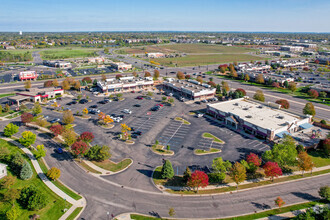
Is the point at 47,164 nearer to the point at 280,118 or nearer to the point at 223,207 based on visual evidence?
the point at 223,207

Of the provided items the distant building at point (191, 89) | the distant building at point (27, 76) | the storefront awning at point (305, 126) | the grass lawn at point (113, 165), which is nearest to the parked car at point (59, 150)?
the grass lawn at point (113, 165)

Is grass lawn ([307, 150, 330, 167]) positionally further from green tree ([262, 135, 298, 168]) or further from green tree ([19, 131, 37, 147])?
green tree ([19, 131, 37, 147])

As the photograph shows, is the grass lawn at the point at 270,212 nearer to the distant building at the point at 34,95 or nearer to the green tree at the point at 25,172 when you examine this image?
the green tree at the point at 25,172

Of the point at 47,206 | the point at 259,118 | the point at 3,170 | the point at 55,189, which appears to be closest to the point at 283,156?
the point at 259,118

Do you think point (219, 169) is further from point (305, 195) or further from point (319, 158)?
point (319, 158)

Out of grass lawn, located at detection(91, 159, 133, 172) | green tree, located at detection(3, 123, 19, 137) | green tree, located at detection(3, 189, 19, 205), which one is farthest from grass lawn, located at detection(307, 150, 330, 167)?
green tree, located at detection(3, 123, 19, 137)
